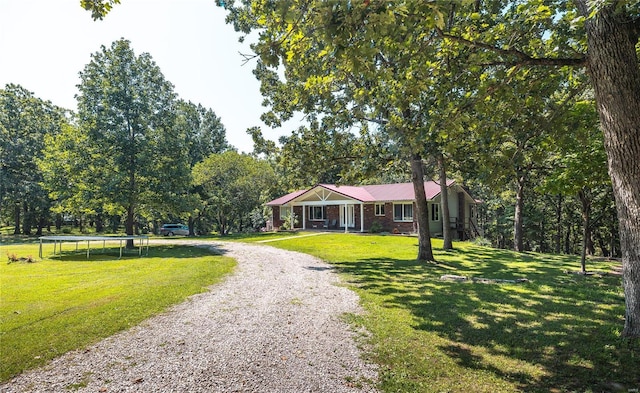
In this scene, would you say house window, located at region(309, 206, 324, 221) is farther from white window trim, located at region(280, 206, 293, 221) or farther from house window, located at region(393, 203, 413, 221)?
house window, located at region(393, 203, 413, 221)

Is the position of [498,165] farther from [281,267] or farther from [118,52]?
[118,52]

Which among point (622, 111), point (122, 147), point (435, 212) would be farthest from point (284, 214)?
point (622, 111)

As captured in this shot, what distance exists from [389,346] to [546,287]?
19.5 ft

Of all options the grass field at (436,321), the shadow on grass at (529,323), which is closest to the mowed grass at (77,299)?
the grass field at (436,321)

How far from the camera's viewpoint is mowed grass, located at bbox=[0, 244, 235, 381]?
4699 mm

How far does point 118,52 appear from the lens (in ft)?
64.3

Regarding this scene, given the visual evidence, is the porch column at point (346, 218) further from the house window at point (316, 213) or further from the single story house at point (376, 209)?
the house window at point (316, 213)

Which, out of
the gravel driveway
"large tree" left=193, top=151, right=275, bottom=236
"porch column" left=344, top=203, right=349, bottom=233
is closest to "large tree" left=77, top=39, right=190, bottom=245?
"large tree" left=193, top=151, right=275, bottom=236

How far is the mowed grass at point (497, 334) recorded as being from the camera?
3770mm

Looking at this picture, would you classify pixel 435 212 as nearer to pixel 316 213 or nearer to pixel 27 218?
pixel 316 213

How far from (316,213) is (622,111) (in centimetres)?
2911

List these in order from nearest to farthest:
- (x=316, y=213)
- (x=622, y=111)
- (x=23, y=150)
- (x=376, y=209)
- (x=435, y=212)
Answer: (x=622, y=111), (x=435, y=212), (x=376, y=209), (x=316, y=213), (x=23, y=150)

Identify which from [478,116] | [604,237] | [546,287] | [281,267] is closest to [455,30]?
[478,116]

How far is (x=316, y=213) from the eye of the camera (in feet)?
108
